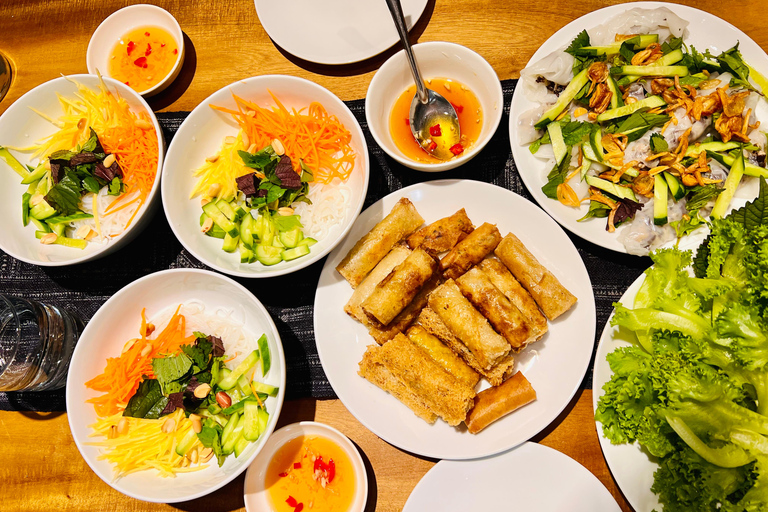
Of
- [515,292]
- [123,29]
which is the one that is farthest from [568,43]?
[123,29]

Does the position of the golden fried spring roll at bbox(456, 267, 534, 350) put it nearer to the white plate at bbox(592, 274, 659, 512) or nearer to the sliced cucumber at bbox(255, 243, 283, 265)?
the white plate at bbox(592, 274, 659, 512)

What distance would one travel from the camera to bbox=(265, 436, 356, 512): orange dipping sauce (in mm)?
2494

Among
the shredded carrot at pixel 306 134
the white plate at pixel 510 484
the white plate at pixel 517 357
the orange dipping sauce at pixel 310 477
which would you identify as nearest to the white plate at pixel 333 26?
the shredded carrot at pixel 306 134

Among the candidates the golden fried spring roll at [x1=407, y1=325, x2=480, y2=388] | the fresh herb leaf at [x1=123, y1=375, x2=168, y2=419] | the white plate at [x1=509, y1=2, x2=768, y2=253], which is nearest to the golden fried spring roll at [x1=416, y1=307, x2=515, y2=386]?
the golden fried spring roll at [x1=407, y1=325, x2=480, y2=388]

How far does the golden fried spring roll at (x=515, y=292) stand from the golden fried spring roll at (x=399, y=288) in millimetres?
341

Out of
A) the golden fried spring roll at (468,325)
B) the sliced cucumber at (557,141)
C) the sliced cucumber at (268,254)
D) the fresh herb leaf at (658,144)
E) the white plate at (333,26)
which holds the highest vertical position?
the white plate at (333,26)

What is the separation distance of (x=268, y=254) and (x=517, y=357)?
1.45 metres

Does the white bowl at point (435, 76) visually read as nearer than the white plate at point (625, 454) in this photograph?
No

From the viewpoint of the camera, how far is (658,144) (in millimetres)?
2451

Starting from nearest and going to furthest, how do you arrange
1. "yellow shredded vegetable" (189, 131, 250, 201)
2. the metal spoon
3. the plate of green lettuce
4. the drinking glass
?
the plate of green lettuce, "yellow shredded vegetable" (189, 131, 250, 201), the metal spoon, the drinking glass

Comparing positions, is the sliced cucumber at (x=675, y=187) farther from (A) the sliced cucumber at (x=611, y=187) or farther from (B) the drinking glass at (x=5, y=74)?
(B) the drinking glass at (x=5, y=74)

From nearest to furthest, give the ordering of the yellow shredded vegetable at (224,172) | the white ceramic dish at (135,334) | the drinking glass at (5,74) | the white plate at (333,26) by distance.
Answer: the white ceramic dish at (135,334), the yellow shredded vegetable at (224,172), the white plate at (333,26), the drinking glass at (5,74)

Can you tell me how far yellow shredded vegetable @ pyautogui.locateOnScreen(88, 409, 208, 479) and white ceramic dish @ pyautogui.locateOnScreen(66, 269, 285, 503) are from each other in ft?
0.11

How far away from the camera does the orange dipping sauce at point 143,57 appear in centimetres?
296
